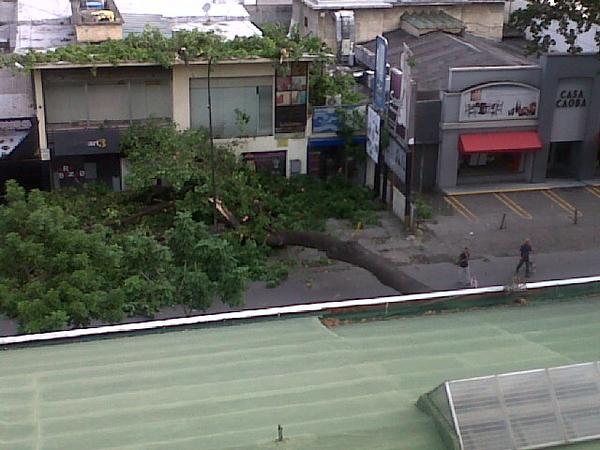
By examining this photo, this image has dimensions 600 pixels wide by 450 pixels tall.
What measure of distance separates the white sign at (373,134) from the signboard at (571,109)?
7.26 m

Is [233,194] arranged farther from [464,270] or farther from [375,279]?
[464,270]

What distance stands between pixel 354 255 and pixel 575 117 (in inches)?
496

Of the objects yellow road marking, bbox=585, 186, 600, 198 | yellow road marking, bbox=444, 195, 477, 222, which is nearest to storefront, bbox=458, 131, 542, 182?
yellow road marking, bbox=444, 195, 477, 222

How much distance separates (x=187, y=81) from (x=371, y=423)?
2207 cm

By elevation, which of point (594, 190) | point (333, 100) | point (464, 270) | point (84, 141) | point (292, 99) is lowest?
point (464, 270)

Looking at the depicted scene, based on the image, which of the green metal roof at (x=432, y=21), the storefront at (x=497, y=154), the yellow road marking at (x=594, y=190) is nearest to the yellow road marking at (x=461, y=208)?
the storefront at (x=497, y=154)

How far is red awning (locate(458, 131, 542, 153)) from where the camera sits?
30.7 metres

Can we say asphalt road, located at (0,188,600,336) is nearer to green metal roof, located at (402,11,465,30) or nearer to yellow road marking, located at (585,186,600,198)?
yellow road marking, located at (585,186,600,198)

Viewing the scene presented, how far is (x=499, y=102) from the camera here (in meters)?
31.0

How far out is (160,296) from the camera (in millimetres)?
16359

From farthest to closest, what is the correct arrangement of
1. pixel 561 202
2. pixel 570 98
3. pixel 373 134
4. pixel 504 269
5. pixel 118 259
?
1. pixel 570 98
2. pixel 561 202
3. pixel 373 134
4. pixel 504 269
5. pixel 118 259

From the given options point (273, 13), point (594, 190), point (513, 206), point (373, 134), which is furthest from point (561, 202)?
point (273, 13)

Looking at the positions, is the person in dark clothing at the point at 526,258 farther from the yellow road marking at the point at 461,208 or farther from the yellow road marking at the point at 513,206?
the yellow road marking at the point at 513,206

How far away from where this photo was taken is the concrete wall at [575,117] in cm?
3102
